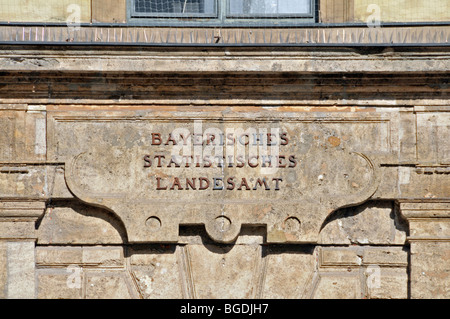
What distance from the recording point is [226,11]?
780 cm

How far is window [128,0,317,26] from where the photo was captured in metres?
7.76

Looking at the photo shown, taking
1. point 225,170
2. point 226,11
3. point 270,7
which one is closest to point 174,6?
point 226,11

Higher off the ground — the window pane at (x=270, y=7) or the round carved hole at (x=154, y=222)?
the window pane at (x=270, y=7)

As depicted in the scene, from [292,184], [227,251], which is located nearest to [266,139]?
[292,184]

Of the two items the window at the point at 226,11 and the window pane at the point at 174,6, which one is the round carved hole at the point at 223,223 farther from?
the window pane at the point at 174,6

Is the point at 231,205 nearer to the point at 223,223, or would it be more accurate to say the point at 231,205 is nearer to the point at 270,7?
the point at 223,223

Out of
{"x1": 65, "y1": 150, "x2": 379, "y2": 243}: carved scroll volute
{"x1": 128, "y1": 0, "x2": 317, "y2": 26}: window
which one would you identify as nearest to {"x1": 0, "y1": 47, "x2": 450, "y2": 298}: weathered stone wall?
{"x1": 65, "y1": 150, "x2": 379, "y2": 243}: carved scroll volute

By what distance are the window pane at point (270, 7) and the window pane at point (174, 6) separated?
0.66ft

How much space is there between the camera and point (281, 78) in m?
7.44

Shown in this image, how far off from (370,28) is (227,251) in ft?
6.74

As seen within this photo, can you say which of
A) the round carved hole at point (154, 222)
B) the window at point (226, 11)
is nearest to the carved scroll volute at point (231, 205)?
the round carved hole at point (154, 222)

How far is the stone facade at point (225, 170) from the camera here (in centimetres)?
735

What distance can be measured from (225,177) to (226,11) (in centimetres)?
137
